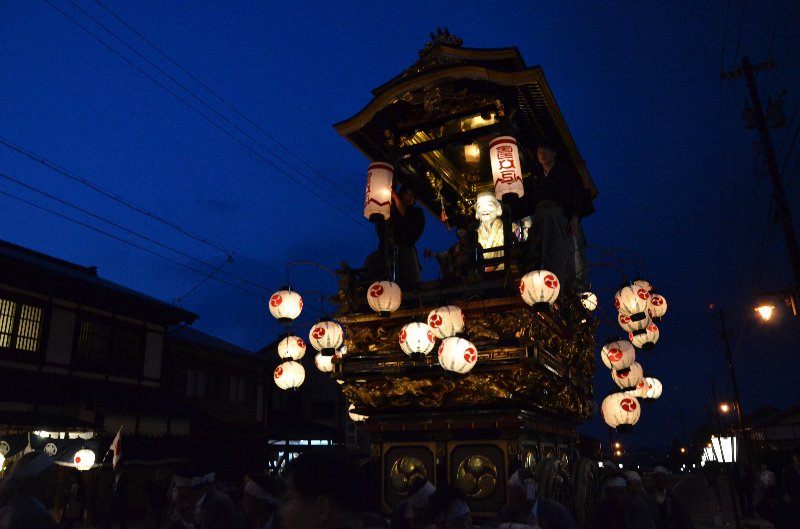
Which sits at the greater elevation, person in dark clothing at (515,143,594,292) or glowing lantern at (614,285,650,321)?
person in dark clothing at (515,143,594,292)

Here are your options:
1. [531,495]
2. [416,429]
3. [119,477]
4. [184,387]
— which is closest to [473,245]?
[416,429]

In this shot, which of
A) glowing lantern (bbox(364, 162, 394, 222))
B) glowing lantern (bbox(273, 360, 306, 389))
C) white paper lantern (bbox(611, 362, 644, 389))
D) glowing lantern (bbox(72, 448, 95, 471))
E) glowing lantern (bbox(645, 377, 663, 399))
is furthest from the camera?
glowing lantern (bbox(72, 448, 95, 471))

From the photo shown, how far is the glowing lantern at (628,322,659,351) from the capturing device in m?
11.9

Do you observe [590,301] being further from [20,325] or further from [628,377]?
[20,325]

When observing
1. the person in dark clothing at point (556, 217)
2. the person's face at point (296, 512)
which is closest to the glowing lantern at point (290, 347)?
the person in dark clothing at point (556, 217)

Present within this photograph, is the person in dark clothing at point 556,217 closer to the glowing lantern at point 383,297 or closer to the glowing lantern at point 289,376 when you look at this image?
the glowing lantern at point 383,297

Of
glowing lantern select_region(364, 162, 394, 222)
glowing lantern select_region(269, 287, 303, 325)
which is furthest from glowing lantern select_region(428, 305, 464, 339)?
glowing lantern select_region(269, 287, 303, 325)

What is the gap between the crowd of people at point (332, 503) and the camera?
7.13ft

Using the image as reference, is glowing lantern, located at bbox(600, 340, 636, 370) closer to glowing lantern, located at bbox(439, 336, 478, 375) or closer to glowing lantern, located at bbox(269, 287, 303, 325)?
glowing lantern, located at bbox(439, 336, 478, 375)

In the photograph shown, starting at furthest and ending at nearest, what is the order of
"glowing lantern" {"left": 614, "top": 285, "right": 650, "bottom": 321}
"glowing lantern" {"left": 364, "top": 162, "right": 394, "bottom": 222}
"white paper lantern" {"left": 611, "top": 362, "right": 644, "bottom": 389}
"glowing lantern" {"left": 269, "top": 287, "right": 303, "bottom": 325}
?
"glowing lantern" {"left": 269, "top": 287, "right": 303, "bottom": 325} → "white paper lantern" {"left": 611, "top": 362, "right": 644, "bottom": 389} → "glowing lantern" {"left": 614, "top": 285, "right": 650, "bottom": 321} → "glowing lantern" {"left": 364, "top": 162, "right": 394, "bottom": 222}

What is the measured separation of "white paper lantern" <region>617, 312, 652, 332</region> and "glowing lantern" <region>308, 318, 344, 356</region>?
5.89 metres

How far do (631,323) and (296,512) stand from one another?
1071 centimetres

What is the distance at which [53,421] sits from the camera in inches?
649

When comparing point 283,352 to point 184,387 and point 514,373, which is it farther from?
point 184,387
